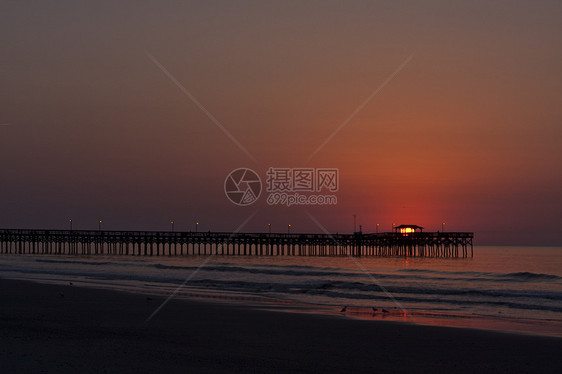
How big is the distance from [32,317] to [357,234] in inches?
2832

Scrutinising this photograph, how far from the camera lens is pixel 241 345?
345 inches

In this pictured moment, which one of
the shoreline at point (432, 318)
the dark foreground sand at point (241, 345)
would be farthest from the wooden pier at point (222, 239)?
the dark foreground sand at point (241, 345)

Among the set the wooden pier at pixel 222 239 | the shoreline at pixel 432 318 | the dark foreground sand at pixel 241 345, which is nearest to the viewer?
the dark foreground sand at pixel 241 345

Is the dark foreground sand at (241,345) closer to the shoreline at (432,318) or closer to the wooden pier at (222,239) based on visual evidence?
the shoreline at (432,318)

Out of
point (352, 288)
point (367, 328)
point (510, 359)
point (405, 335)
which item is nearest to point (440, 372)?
point (510, 359)

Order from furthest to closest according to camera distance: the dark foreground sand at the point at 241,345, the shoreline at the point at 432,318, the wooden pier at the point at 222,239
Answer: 1. the wooden pier at the point at 222,239
2. the shoreline at the point at 432,318
3. the dark foreground sand at the point at 241,345

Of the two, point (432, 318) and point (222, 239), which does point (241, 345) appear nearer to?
point (432, 318)

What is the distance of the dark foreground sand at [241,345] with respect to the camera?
23.7 feet

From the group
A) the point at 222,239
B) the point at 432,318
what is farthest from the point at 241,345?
the point at 222,239

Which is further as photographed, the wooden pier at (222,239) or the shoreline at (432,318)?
the wooden pier at (222,239)

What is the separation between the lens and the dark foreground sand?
284 inches

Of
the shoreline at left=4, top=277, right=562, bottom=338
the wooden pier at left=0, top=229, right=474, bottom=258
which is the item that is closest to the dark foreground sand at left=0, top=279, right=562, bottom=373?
the shoreline at left=4, top=277, right=562, bottom=338

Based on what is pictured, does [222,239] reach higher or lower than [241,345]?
higher

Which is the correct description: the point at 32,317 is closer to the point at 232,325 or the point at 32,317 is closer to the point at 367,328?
the point at 232,325
